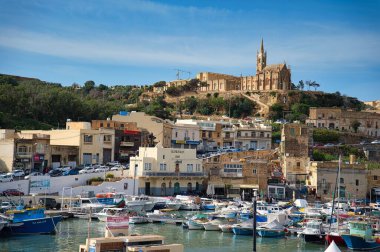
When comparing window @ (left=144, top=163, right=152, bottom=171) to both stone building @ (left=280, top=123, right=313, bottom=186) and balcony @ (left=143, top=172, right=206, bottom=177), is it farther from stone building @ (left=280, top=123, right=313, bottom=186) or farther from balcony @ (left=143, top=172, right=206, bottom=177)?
stone building @ (left=280, top=123, right=313, bottom=186)

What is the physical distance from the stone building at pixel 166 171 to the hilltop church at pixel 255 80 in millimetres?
50077

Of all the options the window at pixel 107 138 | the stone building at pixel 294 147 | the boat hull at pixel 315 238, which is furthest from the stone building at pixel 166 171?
the boat hull at pixel 315 238

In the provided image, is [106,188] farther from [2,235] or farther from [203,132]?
[203,132]

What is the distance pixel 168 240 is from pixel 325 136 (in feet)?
170

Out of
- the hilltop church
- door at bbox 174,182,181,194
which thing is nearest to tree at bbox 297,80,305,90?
the hilltop church

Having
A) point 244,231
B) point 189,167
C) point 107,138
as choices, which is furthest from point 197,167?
point 244,231

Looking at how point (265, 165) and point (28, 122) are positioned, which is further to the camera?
point (28, 122)

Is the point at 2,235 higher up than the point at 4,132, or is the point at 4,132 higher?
the point at 4,132

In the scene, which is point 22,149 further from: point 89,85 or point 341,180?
point 89,85

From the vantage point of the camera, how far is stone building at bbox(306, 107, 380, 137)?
9231 centimetres

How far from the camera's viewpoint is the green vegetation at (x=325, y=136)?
82.9 m

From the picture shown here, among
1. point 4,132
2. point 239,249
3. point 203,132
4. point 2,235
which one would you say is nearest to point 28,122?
point 4,132

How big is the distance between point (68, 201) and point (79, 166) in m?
11.1

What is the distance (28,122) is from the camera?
73.1m
